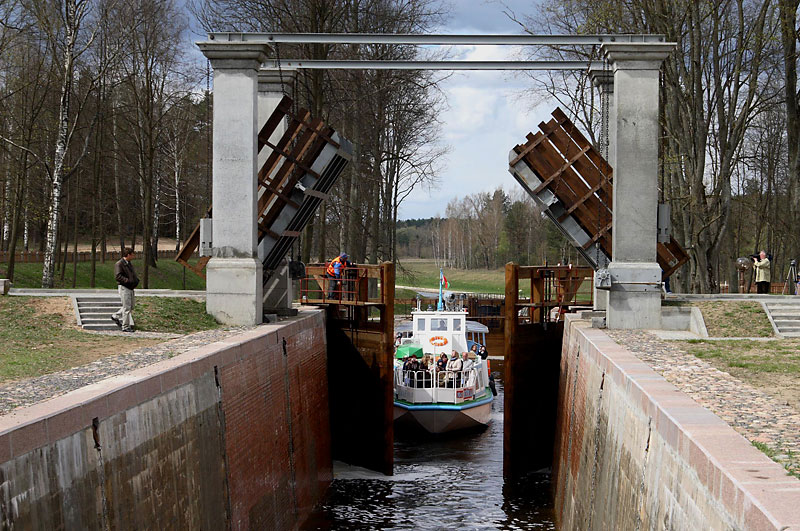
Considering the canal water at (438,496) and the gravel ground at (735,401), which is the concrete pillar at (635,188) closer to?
the gravel ground at (735,401)

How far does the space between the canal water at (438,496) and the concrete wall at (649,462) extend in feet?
5.14

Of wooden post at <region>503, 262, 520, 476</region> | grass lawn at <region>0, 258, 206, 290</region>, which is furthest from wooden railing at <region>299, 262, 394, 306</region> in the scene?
grass lawn at <region>0, 258, 206, 290</region>

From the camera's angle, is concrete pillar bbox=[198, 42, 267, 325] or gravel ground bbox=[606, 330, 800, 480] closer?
gravel ground bbox=[606, 330, 800, 480]

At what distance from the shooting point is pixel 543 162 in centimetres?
1927

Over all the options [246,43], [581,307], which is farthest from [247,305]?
[581,307]

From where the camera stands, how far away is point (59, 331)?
16797 mm

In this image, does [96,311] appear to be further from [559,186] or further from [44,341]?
[559,186]

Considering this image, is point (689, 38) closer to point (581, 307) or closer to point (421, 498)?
point (581, 307)

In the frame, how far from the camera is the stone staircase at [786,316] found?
17.8 m

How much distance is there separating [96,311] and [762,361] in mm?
12619

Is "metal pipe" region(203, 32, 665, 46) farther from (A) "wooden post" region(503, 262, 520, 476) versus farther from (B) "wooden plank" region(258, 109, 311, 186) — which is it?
(A) "wooden post" region(503, 262, 520, 476)

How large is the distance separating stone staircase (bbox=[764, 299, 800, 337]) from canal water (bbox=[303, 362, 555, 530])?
18.4 ft

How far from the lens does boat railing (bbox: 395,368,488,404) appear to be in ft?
83.6

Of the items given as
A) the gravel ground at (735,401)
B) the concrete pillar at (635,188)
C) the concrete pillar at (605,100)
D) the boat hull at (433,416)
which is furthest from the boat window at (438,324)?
the gravel ground at (735,401)
